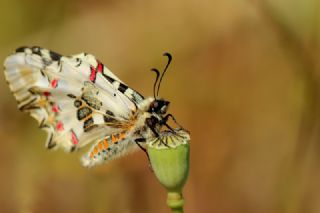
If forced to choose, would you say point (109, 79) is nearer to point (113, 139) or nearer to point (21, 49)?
point (113, 139)

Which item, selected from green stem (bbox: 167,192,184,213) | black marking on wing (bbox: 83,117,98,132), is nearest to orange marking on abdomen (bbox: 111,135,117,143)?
black marking on wing (bbox: 83,117,98,132)

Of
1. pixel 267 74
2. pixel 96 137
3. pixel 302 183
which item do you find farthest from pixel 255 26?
pixel 96 137

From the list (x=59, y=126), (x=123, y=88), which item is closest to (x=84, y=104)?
(x=59, y=126)

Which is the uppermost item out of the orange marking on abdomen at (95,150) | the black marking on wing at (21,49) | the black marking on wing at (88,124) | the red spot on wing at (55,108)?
the black marking on wing at (21,49)

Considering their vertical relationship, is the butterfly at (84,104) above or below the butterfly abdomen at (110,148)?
above

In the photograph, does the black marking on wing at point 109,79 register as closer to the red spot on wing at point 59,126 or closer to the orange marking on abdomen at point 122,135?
the orange marking on abdomen at point 122,135

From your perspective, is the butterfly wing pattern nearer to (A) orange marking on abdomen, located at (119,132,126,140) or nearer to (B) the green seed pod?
(A) orange marking on abdomen, located at (119,132,126,140)

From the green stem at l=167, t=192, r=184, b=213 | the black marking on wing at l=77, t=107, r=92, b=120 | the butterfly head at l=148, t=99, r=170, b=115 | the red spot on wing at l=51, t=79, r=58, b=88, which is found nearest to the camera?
the green stem at l=167, t=192, r=184, b=213

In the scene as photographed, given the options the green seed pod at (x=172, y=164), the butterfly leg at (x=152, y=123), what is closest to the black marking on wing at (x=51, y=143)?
the butterfly leg at (x=152, y=123)
